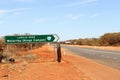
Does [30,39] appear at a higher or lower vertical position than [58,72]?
higher

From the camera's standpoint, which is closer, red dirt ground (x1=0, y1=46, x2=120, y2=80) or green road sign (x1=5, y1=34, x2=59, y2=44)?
red dirt ground (x1=0, y1=46, x2=120, y2=80)

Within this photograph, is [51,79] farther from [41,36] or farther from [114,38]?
[114,38]

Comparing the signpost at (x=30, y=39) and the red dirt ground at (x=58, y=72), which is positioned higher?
the signpost at (x=30, y=39)

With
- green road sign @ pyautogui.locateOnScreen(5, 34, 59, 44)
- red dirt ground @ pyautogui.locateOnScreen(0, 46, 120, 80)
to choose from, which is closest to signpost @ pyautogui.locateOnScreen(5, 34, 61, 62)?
green road sign @ pyautogui.locateOnScreen(5, 34, 59, 44)

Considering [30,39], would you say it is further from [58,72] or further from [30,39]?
[58,72]

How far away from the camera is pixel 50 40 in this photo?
31828 millimetres

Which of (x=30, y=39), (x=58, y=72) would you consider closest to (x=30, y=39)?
(x=30, y=39)

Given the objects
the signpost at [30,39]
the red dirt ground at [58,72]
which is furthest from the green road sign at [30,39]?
the red dirt ground at [58,72]

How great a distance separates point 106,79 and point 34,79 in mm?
3366

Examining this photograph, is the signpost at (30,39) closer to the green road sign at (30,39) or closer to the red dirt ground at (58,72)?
the green road sign at (30,39)

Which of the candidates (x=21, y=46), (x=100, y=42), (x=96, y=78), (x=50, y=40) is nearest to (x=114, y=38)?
(x=100, y=42)

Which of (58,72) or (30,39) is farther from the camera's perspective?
(30,39)

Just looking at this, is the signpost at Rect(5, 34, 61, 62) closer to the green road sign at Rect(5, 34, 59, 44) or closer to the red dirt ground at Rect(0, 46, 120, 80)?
the green road sign at Rect(5, 34, 59, 44)

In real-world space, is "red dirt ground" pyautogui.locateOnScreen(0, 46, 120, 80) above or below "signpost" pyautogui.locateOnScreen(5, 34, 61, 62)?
below
